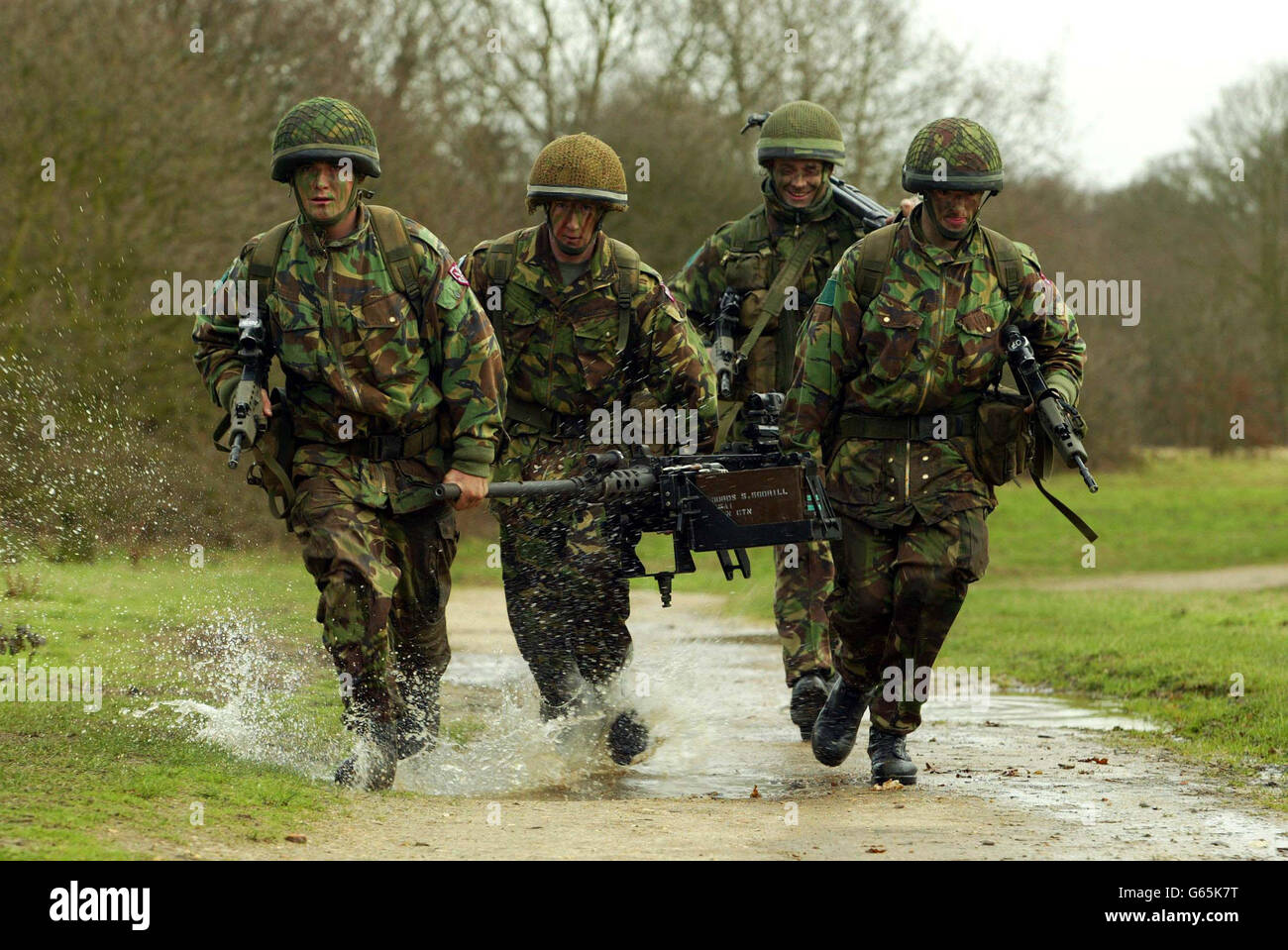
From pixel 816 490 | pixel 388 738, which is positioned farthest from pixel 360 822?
pixel 816 490

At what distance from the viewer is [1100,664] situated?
33.0ft

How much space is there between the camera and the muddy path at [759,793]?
525 cm

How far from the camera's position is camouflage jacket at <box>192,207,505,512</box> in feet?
20.2

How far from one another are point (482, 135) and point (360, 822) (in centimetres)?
1895

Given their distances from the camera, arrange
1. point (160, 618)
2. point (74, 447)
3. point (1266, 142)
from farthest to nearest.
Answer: point (1266, 142) → point (74, 447) → point (160, 618)

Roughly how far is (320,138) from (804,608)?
119 inches

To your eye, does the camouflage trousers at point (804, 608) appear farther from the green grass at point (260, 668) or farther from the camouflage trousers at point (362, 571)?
the camouflage trousers at point (362, 571)

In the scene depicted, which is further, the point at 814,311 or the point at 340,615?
the point at 814,311

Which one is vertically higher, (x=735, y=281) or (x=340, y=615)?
(x=735, y=281)

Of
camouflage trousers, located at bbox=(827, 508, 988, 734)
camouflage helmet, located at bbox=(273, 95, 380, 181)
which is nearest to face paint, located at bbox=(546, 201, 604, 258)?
camouflage helmet, located at bbox=(273, 95, 380, 181)

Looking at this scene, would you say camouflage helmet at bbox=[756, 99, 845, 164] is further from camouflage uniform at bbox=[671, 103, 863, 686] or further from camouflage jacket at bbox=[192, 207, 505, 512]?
camouflage jacket at bbox=[192, 207, 505, 512]

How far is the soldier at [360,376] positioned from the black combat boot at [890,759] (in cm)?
170

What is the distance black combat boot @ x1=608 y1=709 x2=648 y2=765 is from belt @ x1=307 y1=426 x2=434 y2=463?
1555 millimetres

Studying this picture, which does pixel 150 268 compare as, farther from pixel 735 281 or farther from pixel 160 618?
pixel 735 281
